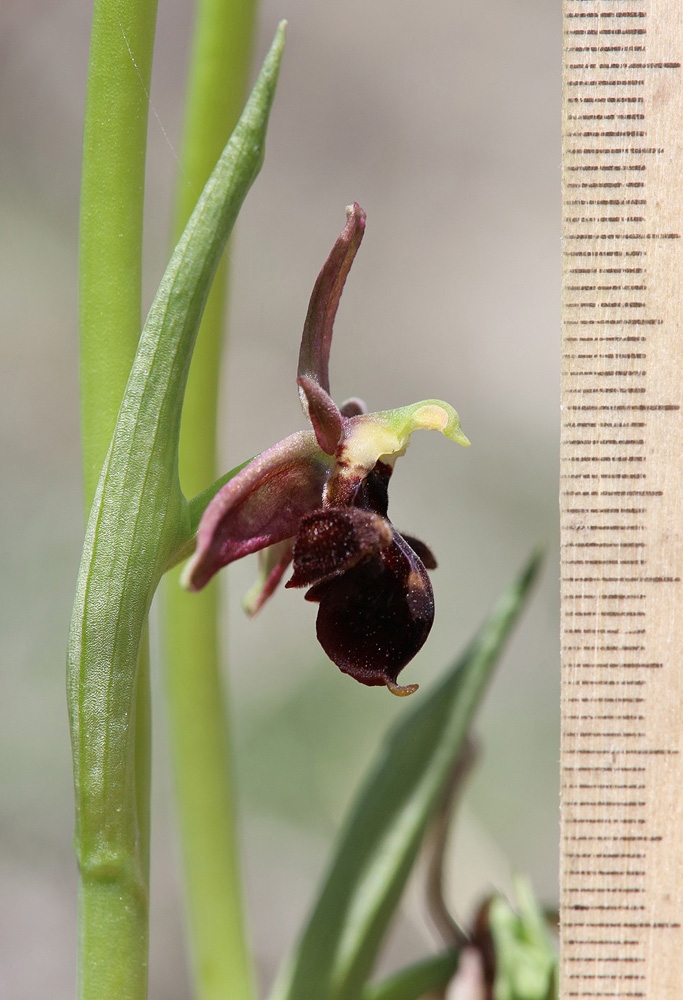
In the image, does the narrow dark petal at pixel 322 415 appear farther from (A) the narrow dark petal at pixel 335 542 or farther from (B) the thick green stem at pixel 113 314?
(B) the thick green stem at pixel 113 314

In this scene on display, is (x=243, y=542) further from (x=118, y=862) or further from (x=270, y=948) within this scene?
(x=270, y=948)

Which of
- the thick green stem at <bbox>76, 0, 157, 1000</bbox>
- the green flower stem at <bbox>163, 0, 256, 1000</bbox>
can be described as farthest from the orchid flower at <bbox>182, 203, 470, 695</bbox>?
the green flower stem at <bbox>163, 0, 256, 1000</bbox>

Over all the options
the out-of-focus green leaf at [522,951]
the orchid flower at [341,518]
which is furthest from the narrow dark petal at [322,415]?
the out-of-focus green leaf at [522,951]

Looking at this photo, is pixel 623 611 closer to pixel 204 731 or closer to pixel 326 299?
pixel 326 299

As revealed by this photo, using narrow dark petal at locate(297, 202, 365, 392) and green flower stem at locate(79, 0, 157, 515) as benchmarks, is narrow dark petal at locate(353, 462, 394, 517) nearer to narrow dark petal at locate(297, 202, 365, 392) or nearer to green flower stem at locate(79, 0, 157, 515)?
narrow dark petal at locate(297, 202, 365, 392)

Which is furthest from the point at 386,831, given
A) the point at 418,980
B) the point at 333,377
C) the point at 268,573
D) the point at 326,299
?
the point at 333,377

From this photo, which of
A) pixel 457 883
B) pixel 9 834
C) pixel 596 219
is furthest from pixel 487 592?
pixel 596 219

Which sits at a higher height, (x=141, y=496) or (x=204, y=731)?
(x=141, y=496)
